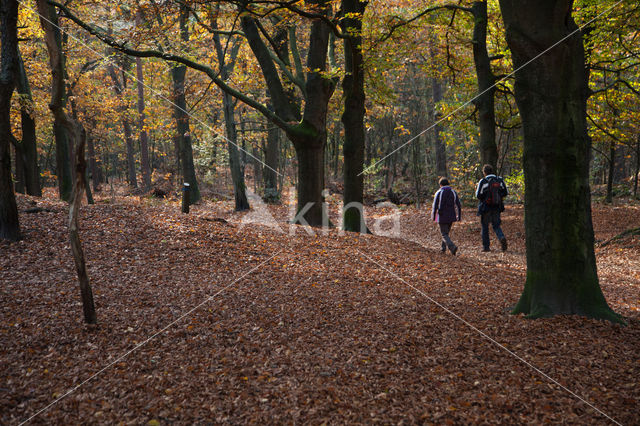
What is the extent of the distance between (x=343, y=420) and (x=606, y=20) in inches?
402

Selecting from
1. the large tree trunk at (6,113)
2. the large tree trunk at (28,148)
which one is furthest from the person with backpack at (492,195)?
the large tree trunk at (28,148)

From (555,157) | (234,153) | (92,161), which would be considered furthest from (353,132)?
(92,161)

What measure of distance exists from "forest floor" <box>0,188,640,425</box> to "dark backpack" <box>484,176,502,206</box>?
8.73 ft

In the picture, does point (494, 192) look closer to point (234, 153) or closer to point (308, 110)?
point (308, 110)

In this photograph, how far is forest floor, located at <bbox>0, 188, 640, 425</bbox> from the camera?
3.07 metres

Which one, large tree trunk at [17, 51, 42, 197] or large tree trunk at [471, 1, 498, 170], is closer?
large tree trunk at [471, 1, 498, 170]

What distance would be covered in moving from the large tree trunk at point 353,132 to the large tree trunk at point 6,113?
625cm

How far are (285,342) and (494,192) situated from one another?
746 cm

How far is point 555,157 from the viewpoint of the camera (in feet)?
13.9

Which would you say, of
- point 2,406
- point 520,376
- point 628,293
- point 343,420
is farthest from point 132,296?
point 628,293

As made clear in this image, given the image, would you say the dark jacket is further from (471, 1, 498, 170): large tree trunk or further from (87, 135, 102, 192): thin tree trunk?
(87, 135, 102, 192): thin tree trunk

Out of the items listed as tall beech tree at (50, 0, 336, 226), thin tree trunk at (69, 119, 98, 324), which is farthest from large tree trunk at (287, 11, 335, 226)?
thin tree trunk at (69, 119, 98, 324)

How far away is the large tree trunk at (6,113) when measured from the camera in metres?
6.75

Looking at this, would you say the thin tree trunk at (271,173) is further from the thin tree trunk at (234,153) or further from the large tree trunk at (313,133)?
the large tree trunk at (313,133)
